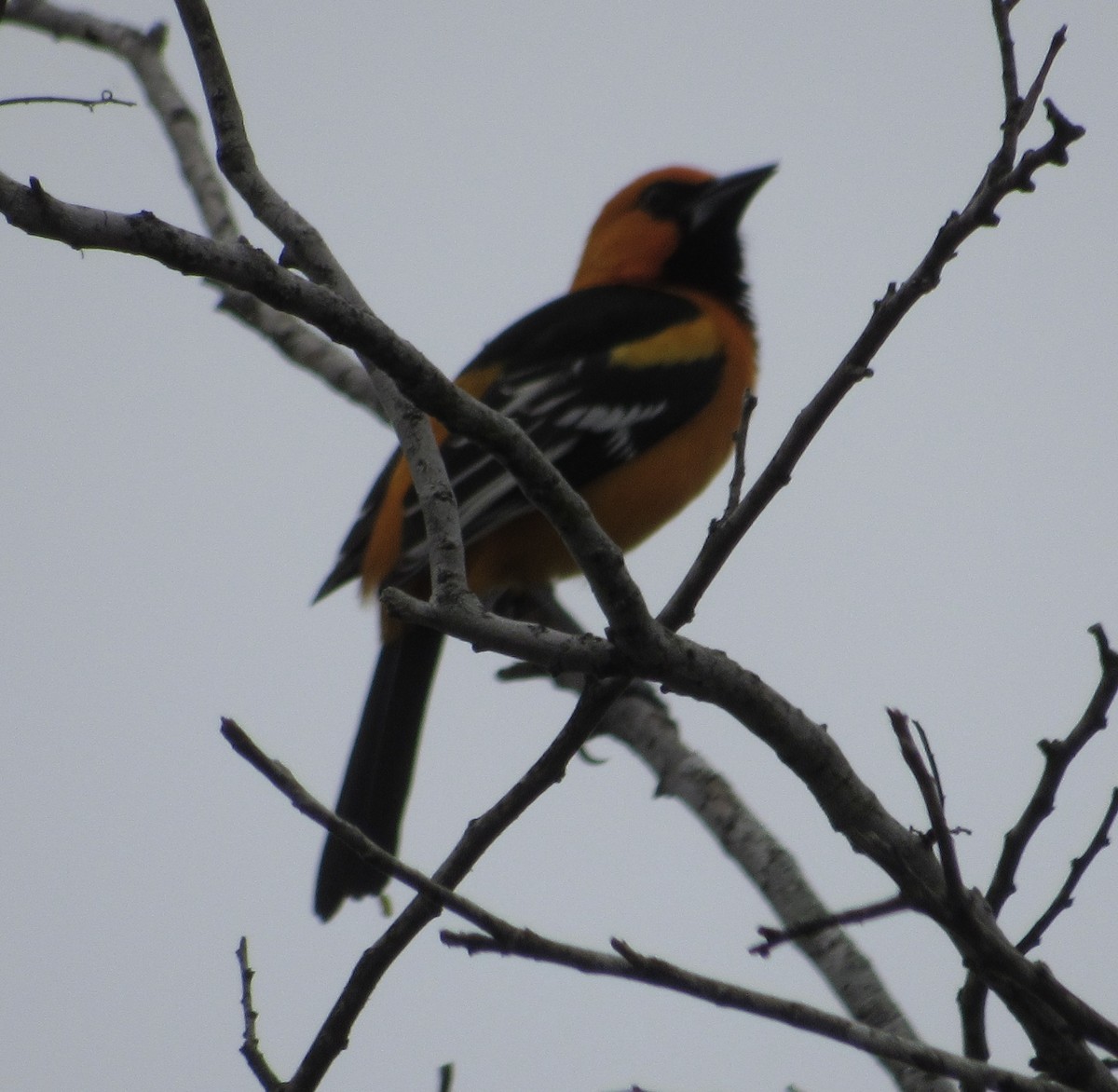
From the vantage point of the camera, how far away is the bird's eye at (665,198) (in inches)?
253

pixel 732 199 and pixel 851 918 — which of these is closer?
pixel 851 918

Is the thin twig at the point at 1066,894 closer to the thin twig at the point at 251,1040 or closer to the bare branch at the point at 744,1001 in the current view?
the bare branch at the point at 744,1001

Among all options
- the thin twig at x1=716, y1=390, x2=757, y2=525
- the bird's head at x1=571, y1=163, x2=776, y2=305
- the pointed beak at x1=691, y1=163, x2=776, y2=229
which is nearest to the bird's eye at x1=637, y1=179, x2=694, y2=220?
the bird's head at x1=571, y1=163, x2=776, y2=305

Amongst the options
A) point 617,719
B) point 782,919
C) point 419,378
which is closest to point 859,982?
point 782,919

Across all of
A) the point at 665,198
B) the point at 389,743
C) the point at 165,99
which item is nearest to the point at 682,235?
the point at 665,198

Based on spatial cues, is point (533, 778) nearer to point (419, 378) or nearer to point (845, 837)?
point (845, 837)

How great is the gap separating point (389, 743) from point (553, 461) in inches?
43.0

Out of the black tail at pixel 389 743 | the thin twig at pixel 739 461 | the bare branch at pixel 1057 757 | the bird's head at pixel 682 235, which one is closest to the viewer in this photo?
the bare branch at pixel 1057 757

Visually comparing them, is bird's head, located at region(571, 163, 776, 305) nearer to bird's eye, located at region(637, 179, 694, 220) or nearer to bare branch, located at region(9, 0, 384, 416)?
bird's eye, located at region(637, 179, 694, 220)

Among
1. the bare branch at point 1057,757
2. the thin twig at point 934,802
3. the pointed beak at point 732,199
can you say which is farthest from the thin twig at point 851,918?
the pointed beak at point 732,199

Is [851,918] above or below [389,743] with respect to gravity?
below

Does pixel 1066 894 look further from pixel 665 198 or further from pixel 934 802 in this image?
pixel 665 198

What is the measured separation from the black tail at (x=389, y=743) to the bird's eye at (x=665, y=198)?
104 inches

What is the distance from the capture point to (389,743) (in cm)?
462
